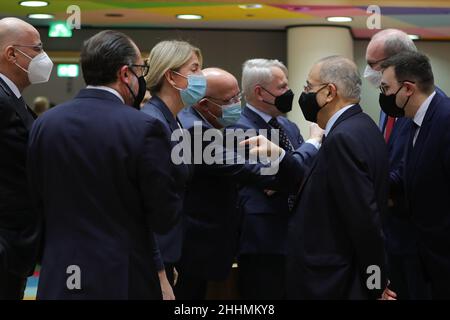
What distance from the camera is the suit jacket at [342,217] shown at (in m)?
2.81

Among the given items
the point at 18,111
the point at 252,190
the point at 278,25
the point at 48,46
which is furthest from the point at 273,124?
the point at 48,46

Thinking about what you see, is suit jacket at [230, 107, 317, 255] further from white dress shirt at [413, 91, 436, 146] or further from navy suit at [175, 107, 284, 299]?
white dress shirt at [413, 91, 436, 146]

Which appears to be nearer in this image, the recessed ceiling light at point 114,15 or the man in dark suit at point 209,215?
the man in dark suit at point 209,215

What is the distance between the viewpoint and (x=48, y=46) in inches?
395

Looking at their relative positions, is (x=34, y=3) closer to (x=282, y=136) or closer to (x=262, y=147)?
(x=282, y=136)

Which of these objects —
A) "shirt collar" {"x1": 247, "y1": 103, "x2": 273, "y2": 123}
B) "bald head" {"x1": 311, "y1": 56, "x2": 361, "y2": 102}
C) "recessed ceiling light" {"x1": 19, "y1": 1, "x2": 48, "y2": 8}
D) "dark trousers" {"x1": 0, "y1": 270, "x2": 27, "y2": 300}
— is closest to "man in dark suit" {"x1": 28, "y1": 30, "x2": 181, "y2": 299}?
"dark trousers" {"x1": 0, "y1": 270, "x2": 27, "y2": 300}

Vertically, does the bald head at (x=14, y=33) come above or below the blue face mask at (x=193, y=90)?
above

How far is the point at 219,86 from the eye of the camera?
3664mm

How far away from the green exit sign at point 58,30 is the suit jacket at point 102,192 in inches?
285

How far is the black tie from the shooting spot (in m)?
3.92

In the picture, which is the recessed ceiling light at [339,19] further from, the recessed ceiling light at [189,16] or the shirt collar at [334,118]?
the shirt collar at [334,118]

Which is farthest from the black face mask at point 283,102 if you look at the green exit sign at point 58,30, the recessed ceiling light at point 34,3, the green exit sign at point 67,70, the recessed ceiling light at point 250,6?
the green exit sign at point 67,70
